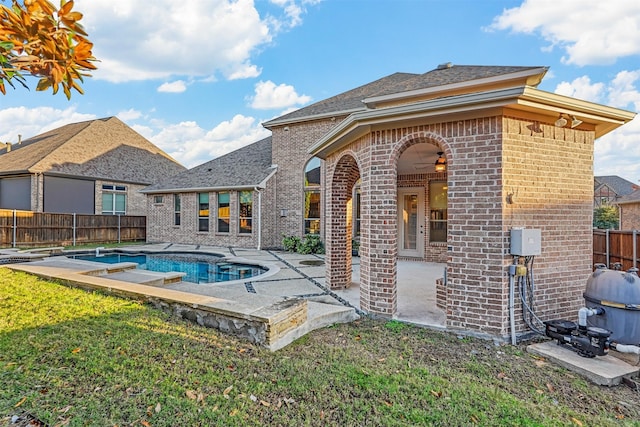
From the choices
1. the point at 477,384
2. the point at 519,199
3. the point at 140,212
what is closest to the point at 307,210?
the point at 519,199

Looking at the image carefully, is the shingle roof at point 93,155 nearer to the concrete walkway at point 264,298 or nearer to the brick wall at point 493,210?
the concrete walkway at point 264,298

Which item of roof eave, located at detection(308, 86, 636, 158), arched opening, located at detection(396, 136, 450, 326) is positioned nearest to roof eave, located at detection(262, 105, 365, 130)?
arched opening, located at detection(396, 136, 450, 326)

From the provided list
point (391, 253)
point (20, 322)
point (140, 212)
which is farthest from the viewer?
point (140, 212)

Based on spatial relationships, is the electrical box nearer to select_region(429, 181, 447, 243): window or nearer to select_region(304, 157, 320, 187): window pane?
select_region(429, 181, 447, 243): window

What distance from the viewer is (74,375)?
117 inches

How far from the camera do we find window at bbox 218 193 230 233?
16156 mm

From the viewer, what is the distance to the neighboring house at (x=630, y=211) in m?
18.8

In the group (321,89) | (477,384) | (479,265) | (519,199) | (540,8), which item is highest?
(321,89)

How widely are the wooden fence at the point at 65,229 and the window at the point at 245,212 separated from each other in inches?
318

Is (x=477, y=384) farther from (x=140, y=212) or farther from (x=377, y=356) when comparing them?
(x=140, y=212)

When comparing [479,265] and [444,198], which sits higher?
[444,198]

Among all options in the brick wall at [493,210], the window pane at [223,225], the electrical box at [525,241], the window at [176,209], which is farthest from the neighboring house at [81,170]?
the electrical box at [525,241]

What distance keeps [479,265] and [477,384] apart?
1.69 meters

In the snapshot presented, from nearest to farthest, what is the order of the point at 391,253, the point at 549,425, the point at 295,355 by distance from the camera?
the point at 549,425
the point at 295,355
the point at 391,253
